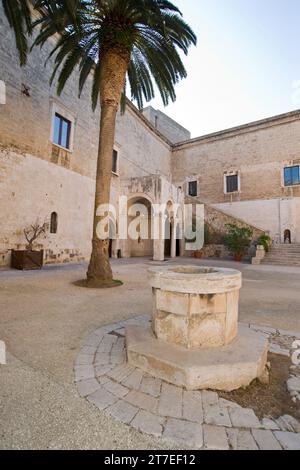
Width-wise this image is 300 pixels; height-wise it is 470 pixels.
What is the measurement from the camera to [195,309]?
8.15ft

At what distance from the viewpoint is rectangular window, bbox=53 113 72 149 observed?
38.3 ft

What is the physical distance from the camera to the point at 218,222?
1839cm

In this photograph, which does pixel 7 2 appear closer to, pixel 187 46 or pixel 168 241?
pixel 187 46

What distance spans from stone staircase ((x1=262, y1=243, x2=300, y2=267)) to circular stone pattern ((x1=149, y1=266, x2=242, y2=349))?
512 inches

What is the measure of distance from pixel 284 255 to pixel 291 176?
26.4 feet

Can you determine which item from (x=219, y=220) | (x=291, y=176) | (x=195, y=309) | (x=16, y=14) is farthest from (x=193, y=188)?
(x=195, y=309)

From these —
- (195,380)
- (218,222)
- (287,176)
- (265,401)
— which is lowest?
(265,401)

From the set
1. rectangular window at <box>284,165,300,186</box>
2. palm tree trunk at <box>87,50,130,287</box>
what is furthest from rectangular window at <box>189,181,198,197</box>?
palm tree trunk at <box>87,50,130,287</box>

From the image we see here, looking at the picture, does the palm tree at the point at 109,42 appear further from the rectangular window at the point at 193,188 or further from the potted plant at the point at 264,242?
the rectangular window at the point at 193,188

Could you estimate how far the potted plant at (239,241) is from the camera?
51.5 ft

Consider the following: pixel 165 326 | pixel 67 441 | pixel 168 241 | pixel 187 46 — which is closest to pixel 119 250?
pixel 168 241

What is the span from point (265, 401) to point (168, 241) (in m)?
19.0

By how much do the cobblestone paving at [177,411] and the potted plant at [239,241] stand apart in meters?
13.9

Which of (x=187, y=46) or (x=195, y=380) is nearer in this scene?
(x=195, y=380)
